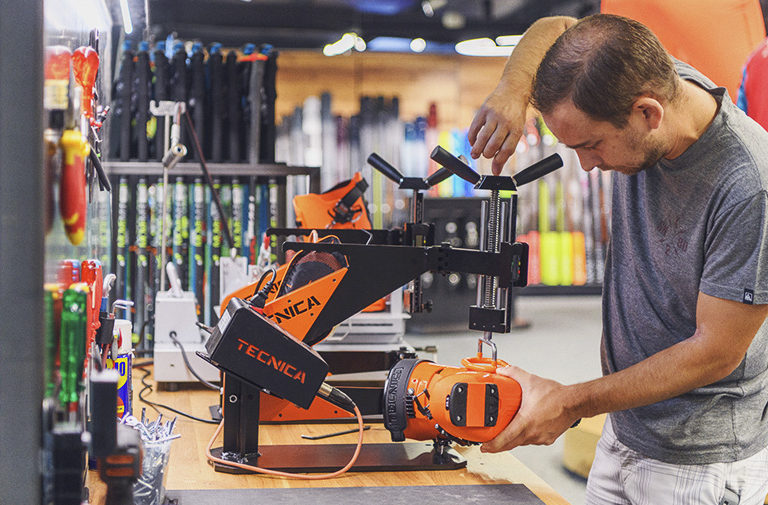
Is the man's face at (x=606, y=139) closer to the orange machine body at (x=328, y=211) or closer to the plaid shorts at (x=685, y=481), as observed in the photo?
the plaid shorts at (x=685, y=481)

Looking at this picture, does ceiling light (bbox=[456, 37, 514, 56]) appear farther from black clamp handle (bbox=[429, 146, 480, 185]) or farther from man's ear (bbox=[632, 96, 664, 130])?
man's ear (bbox=[632, 96, 664, 130])

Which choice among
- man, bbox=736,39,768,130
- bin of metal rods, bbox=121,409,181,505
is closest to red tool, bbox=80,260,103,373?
bin of metal rods, bbox=121,409,181,505

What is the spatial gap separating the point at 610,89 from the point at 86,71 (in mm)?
829

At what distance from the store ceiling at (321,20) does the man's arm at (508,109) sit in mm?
6226

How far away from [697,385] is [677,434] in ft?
0.48

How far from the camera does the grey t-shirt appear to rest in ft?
4.30

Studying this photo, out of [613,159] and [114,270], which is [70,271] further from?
[114,270]

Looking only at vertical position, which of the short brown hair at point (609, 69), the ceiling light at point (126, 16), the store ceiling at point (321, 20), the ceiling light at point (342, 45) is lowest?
the short brown hair at point (609, 69)

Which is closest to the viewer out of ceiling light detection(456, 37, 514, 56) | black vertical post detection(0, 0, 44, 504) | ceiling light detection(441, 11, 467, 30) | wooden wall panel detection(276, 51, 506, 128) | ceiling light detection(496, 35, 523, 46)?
black vertical post detection(0, 0, 44, 504)

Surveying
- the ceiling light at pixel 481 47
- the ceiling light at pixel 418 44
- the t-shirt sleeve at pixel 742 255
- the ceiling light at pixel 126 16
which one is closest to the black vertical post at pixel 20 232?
the t-shirt sleeve at pixel 742 255

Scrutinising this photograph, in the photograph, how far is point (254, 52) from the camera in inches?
132

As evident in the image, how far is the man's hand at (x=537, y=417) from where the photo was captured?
4.62ft

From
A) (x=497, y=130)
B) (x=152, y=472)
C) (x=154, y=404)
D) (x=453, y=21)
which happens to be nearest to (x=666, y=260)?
(x=497, y=130)

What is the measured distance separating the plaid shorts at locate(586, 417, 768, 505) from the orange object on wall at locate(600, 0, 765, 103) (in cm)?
102
